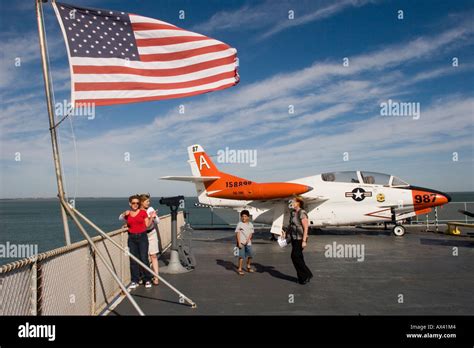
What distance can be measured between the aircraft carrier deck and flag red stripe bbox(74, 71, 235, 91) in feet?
12.5

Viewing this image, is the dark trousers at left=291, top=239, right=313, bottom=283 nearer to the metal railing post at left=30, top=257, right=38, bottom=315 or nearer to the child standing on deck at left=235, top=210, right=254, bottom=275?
the child standing on deck at left=235, top=210, right=254, bottom=275

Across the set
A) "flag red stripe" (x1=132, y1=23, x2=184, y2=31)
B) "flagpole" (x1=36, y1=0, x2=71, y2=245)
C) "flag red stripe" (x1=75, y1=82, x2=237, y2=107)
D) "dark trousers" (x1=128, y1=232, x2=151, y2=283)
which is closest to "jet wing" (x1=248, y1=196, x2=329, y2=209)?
"dark trousers" (x1=128, y1=232, x2=151, y2=283)

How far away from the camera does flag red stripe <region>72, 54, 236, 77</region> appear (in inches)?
225

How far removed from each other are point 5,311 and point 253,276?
5.96 m

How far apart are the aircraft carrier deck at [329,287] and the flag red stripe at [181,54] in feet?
14.7

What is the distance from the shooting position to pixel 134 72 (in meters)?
6.15

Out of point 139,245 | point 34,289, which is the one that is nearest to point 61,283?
point 34,289

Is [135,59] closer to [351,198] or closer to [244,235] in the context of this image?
[244,235]

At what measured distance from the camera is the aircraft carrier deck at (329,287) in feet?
19.6

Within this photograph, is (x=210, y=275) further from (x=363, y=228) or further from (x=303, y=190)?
(x=363, y=228)

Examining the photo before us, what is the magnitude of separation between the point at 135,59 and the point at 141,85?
511 mm

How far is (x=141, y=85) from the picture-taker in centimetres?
613
